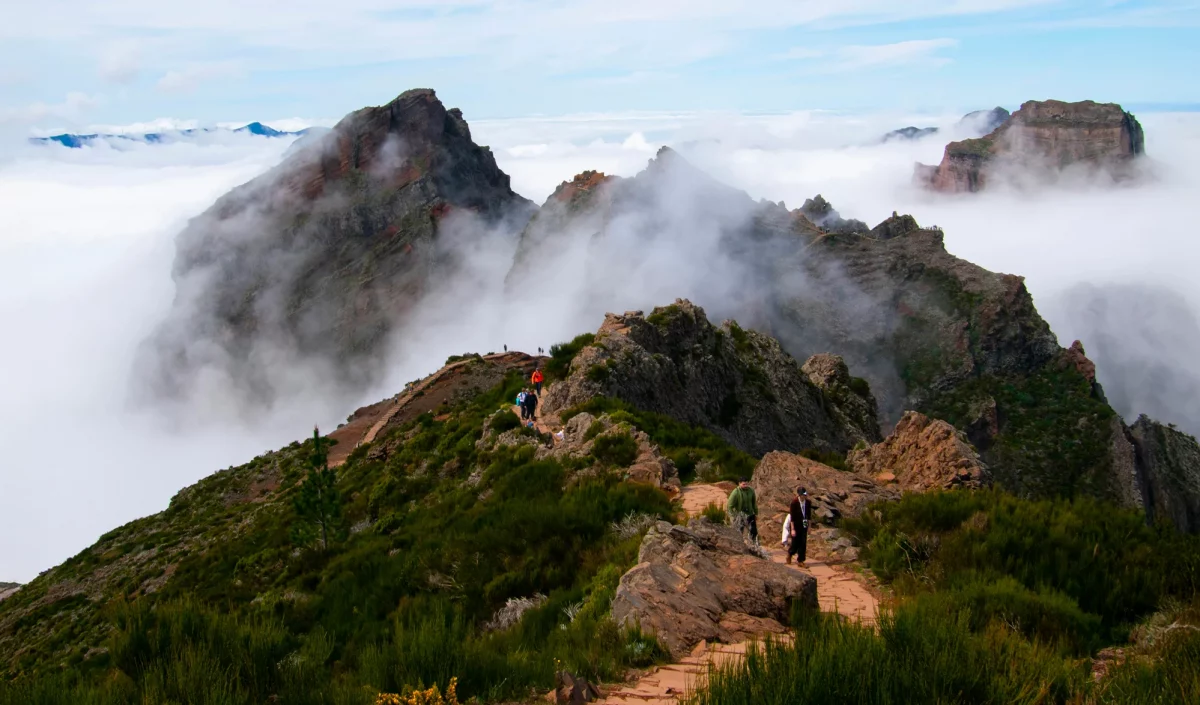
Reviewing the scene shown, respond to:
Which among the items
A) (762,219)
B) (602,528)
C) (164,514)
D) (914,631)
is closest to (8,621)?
(164,514)

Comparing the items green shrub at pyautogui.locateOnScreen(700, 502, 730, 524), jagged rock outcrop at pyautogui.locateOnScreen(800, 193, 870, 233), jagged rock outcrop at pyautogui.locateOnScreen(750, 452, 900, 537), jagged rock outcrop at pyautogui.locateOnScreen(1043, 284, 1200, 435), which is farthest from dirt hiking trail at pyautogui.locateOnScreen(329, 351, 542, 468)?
jagged rock outcrop at pyautogui.locateOnScreen(1043, 284, 1200, 435)

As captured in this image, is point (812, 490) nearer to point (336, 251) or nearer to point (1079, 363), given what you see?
point (1079, 363)

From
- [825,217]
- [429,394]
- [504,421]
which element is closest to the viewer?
[504,421]

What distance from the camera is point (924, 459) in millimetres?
16734

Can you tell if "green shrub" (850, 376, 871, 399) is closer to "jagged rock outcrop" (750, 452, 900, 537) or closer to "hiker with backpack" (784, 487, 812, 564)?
"jagged rock outcrop" (750, 452, 900, 537)

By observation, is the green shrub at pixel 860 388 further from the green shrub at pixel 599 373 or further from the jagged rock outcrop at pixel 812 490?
the jagged rock outcrop at pixel 812 490

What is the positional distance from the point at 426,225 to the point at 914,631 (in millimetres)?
143686

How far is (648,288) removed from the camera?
11312 cm

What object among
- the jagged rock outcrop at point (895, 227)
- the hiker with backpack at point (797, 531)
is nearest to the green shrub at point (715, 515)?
the hiker with backpack at point (797, 531)

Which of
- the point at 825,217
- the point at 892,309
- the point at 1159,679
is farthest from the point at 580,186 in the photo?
the point at 1159,679

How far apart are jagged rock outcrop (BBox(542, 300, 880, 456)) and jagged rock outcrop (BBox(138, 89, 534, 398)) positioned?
374ft

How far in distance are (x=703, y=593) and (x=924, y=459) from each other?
9.14m

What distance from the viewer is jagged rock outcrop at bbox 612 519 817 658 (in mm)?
8648

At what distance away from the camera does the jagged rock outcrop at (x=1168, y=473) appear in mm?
65562
